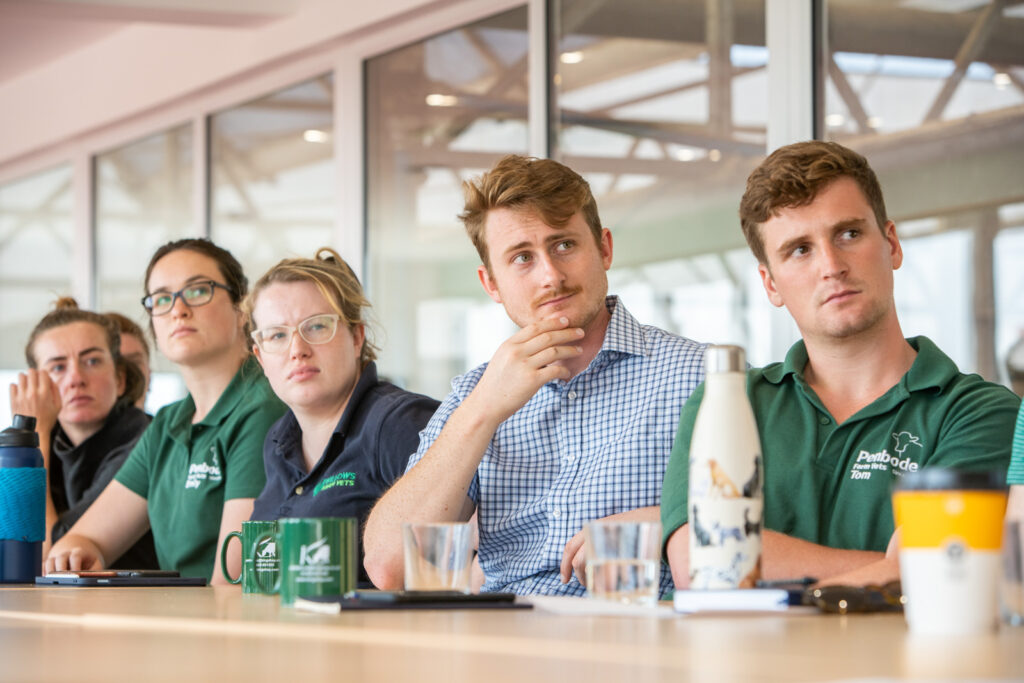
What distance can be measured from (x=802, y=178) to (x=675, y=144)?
1.85 metres

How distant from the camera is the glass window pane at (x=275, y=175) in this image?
5195mm

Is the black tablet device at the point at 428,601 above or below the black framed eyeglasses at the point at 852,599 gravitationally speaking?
below

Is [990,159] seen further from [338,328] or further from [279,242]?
[279,242]

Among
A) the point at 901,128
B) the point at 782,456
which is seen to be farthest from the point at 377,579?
the point at 901,128

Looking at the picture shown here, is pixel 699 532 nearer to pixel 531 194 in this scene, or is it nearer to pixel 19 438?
pixel 531 194

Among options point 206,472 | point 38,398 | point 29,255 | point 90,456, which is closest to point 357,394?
point 206,472

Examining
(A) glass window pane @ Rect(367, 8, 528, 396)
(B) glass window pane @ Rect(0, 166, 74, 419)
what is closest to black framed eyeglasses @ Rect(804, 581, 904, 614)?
(A) glass window pane @ Rect(367, 8, 528, 396)

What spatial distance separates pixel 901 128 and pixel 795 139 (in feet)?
0.95

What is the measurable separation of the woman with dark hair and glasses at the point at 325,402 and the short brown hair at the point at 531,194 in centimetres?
46

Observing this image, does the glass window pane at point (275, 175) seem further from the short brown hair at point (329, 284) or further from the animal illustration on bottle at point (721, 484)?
the animal illustration on bottle at point (721, 484)

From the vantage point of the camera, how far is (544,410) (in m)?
2.29

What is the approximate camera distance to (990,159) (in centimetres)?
308

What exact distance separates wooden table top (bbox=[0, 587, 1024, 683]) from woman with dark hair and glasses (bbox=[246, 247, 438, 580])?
3.77ft

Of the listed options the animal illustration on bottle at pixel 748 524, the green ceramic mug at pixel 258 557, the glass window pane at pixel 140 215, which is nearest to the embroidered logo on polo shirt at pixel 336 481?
the green ceramic mug at pixel 258 557
